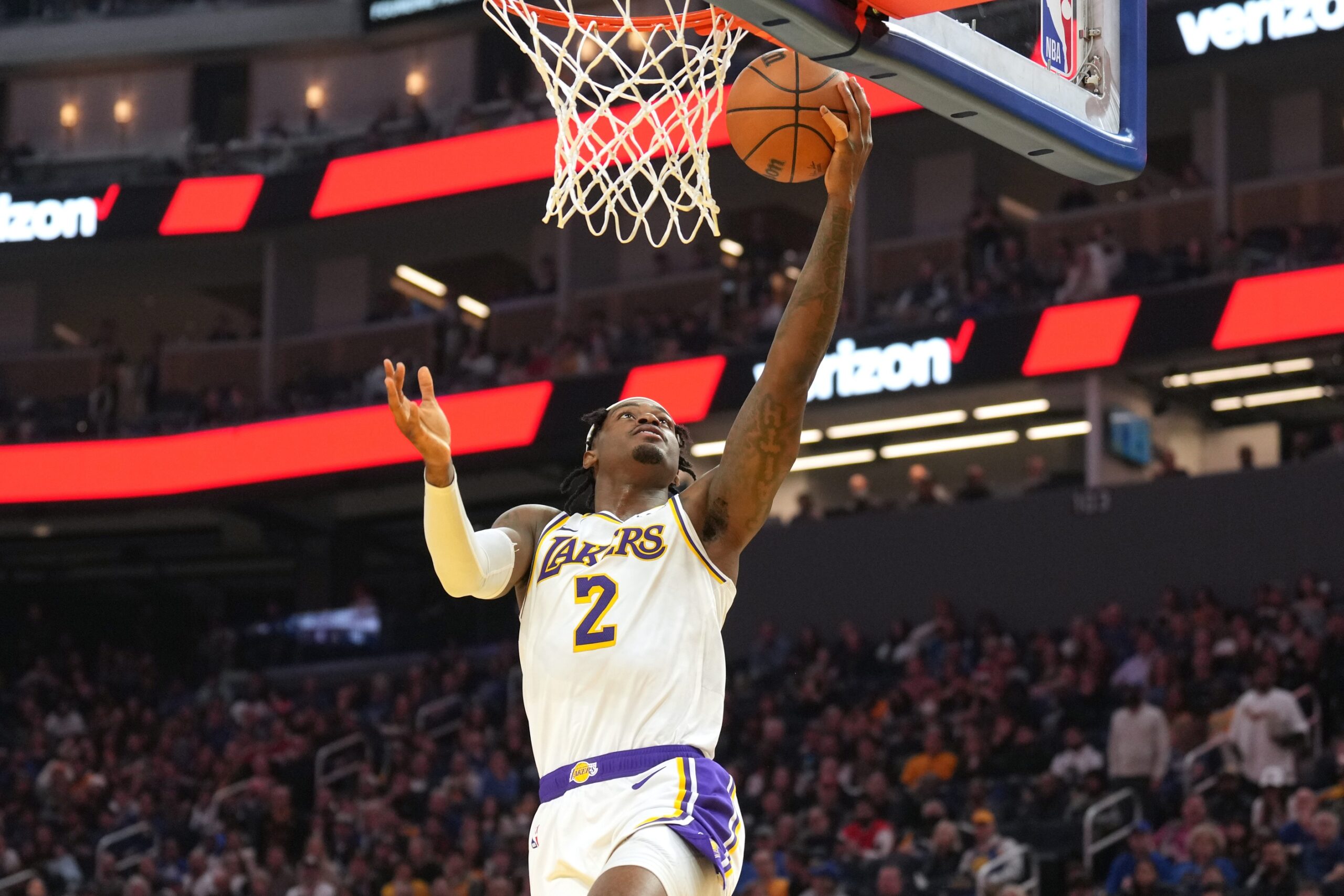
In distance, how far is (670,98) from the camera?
6.93m

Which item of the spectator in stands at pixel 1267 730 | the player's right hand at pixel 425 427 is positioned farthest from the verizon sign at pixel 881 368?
the player's right hand at pixel 425 427

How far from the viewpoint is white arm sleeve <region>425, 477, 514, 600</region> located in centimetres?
482

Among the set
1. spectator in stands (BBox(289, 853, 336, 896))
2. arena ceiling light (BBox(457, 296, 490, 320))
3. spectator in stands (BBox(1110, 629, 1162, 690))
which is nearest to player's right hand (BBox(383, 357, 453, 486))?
spectator in stands (BBox(1110, 629, 1162, 690))

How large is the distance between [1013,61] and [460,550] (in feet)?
6.65

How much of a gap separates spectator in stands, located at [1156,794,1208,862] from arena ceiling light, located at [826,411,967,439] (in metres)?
9.36

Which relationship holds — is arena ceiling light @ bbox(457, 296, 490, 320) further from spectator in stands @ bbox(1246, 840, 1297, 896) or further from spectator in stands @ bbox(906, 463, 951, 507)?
spectator in stands @ bbox(1246, 840, 1297, 896)

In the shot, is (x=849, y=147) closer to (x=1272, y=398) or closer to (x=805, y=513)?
(x=805, y=513)

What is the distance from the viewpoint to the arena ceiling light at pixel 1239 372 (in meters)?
20.0

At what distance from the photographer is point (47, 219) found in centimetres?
2609

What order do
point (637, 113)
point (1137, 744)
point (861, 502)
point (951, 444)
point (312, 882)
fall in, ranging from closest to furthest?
point (637, 113) → point (1137, 744) → point (312, 882) → point (861, 502) → point (951, 444)

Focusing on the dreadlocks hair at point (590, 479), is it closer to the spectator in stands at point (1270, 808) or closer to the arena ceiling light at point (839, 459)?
the spectator in stands at point (1270, 808)

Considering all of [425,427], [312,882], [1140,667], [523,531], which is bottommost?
[312,882]

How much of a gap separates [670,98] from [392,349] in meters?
20.4

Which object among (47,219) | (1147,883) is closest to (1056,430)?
(1147,883)
